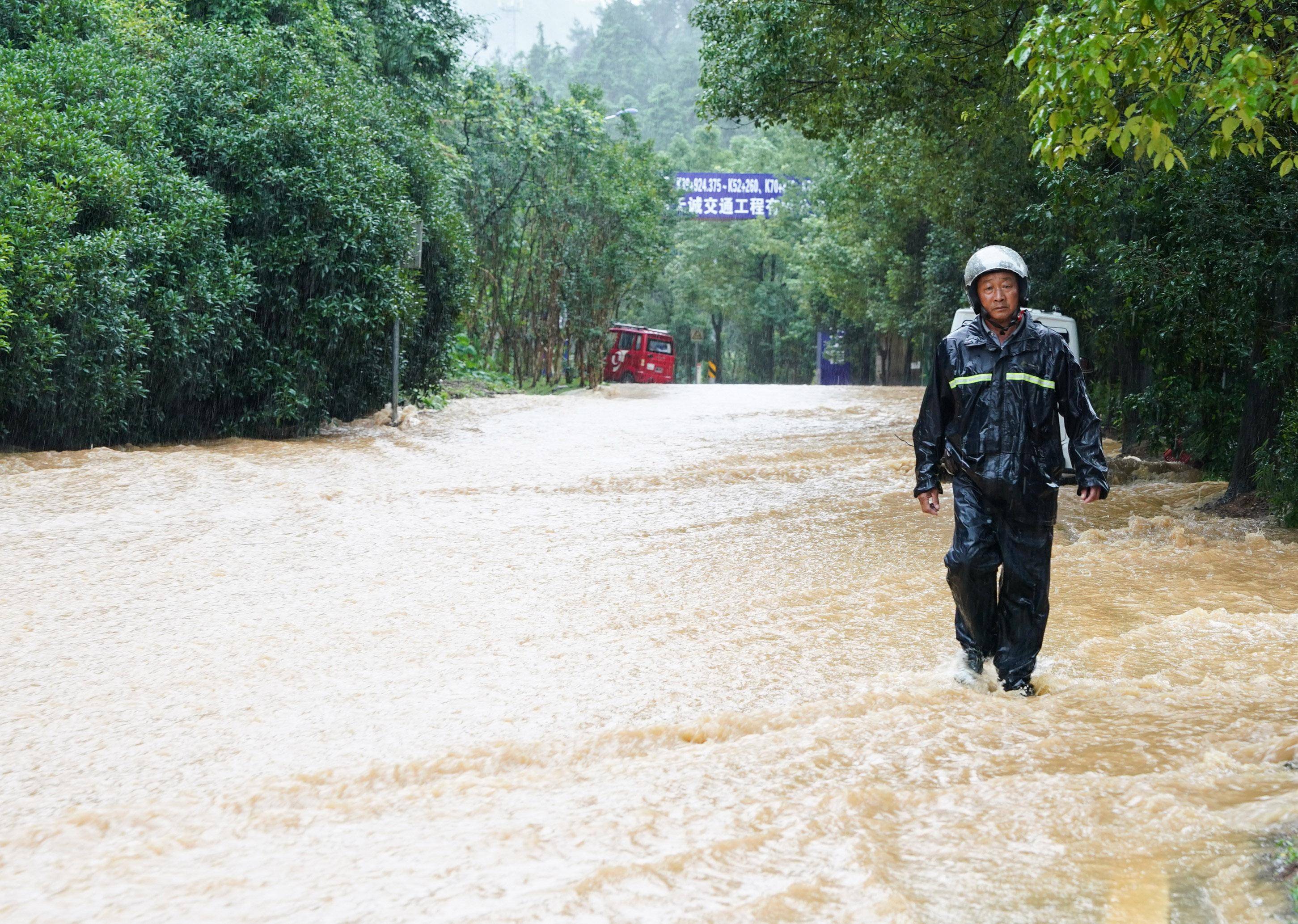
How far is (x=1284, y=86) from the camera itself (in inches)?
228

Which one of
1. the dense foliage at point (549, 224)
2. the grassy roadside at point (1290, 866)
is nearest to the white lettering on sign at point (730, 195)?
the dense foliage at point (549, 224)

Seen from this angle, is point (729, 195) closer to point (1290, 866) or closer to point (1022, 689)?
point (1022, 689)

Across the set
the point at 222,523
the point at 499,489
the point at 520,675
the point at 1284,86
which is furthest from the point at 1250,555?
the point at 222,523

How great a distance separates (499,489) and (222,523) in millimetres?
3158

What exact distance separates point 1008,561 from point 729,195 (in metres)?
47.7

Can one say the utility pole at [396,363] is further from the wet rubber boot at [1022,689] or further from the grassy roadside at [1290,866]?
the grassy roadside at [1290,866]

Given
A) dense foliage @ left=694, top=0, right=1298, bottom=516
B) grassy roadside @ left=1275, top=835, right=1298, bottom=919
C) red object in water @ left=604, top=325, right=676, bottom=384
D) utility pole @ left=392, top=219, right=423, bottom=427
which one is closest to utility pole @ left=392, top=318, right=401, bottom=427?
utility pole @ left=392, top=219, right=423, bottom=427

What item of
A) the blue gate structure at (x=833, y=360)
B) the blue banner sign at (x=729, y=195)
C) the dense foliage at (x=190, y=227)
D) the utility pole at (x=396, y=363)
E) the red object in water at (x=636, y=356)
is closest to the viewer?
the dense foliage at (x=190, y=227)

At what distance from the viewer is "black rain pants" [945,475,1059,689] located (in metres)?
5.20

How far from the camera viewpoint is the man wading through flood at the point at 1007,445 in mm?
5133

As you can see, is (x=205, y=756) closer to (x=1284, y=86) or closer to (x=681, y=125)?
(x=1284, y=86)

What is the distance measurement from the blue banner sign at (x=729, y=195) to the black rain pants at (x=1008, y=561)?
1807 inches

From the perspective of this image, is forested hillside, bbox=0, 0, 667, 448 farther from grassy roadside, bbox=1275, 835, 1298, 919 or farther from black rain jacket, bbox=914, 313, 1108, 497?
grassy roadside, bbox=1275, 835, 1298, 919

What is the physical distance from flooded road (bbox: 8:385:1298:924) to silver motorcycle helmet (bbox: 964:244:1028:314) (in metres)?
1.65
